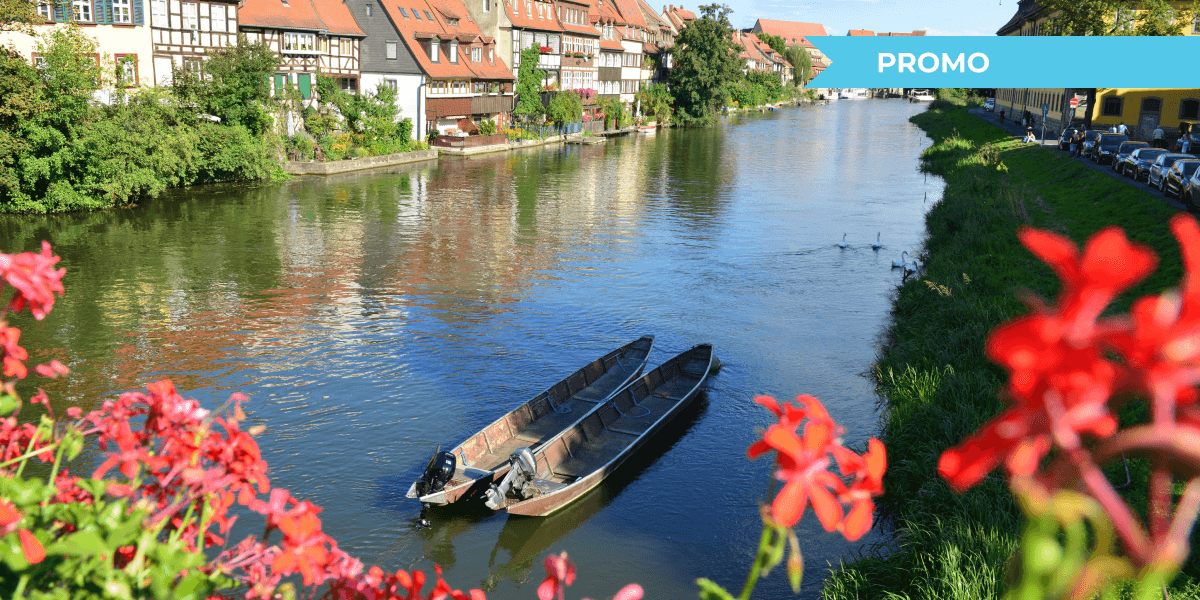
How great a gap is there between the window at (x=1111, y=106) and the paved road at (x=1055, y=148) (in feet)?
11.7

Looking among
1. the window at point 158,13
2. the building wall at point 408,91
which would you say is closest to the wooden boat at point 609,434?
the window at point 158,13

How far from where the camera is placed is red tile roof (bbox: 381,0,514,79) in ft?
204

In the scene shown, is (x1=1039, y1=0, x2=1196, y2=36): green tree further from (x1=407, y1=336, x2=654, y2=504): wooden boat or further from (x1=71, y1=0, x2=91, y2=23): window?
(x1=71, y1=0, x2=91, y2=23): window

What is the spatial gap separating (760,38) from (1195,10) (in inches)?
5819

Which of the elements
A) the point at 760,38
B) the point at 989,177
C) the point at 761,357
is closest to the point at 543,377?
the point at 761,357

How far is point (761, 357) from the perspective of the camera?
2347cm

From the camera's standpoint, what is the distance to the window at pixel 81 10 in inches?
1634

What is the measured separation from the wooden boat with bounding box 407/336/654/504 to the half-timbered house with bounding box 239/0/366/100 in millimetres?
36934

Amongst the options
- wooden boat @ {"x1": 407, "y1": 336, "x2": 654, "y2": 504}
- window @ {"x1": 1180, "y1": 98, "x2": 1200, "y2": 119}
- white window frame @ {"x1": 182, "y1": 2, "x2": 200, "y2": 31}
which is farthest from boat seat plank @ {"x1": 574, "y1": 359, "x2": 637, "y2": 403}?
window @ {"x1": 1180, "y1": 98, "x2": 1200, "y2": 119}

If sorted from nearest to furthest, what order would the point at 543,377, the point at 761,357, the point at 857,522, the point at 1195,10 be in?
the point at 857,522
the point at 543,377
the point at 761,357
the point at 1195,10

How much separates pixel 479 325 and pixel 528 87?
5317 centimetres

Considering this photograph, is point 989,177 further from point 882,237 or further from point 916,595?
point 916,595

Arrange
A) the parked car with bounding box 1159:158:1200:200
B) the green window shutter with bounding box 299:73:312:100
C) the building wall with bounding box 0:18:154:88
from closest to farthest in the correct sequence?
the parked car with bounding box 1159:158:1200:200, the building wall with bounding box 0:18:154:88, the green window shutter with bounding box 299:73:312:100

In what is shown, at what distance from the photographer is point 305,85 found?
5516 cm
